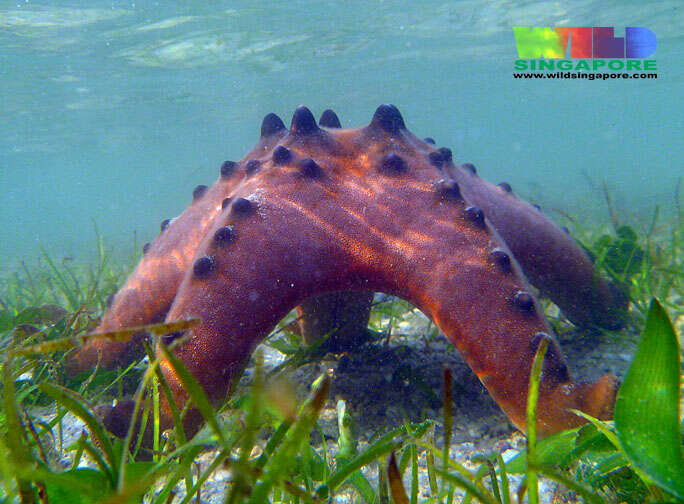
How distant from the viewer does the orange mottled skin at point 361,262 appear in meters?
2.06

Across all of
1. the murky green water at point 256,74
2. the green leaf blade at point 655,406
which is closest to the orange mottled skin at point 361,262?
the green leaf blade at point 655,406

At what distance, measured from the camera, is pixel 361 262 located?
7.62 ft

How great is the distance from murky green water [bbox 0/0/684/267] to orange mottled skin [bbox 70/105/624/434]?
3829 millimetres

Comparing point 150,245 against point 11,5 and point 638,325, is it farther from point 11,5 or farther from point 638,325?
point 11,5

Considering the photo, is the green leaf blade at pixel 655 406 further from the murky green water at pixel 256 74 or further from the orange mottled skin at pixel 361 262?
the murky green water at pixel 256 74

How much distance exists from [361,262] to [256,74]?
32928 millimetres

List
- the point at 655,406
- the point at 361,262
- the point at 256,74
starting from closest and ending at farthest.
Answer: the point at 655,406, the point at 361,262, the point at 256,74

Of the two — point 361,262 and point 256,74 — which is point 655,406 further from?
point 256,74

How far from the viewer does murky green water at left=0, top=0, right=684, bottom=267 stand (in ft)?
68.9

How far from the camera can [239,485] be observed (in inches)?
37.1

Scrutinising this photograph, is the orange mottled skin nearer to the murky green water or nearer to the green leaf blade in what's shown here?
the green leaf blade

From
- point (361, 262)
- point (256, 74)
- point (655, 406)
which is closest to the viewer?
point (655, 406)

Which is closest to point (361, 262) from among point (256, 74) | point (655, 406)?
point (655, 406)

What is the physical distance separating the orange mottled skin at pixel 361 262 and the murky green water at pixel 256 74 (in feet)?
12.6
